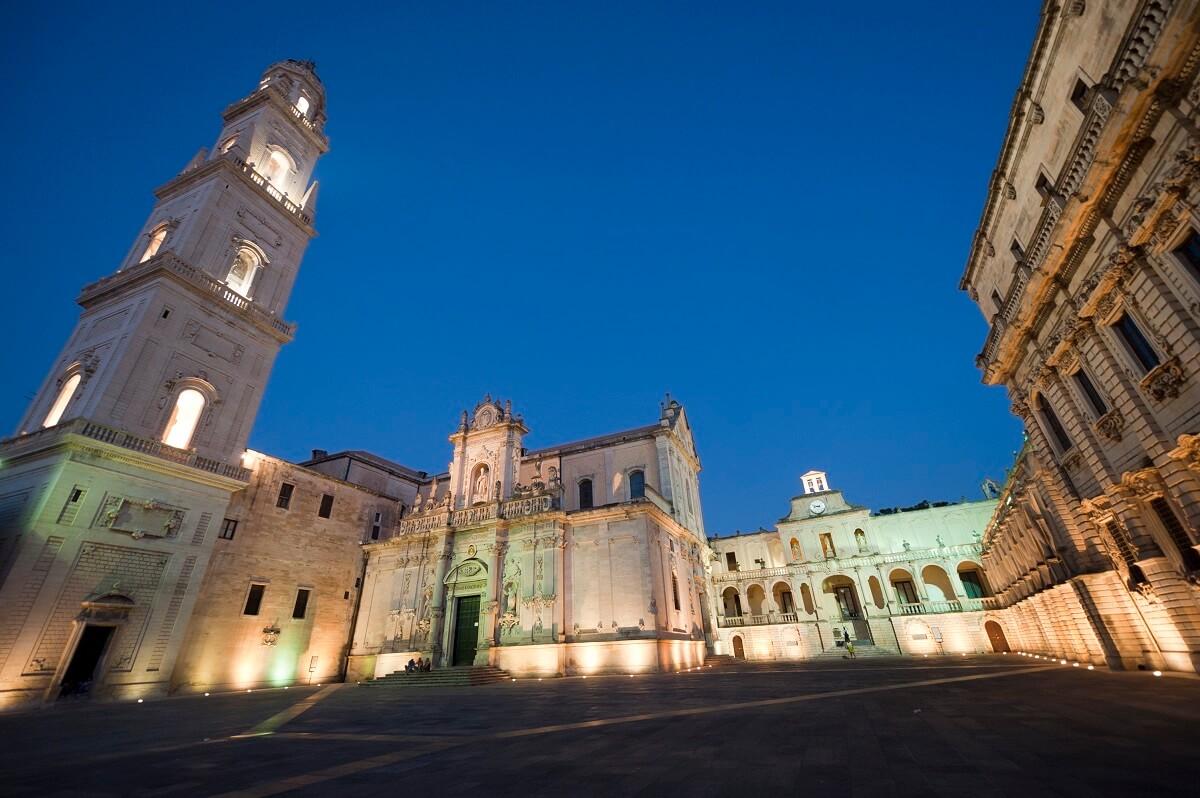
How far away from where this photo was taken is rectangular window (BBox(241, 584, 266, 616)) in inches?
976

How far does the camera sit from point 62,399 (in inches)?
846

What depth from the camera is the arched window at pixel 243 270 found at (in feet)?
88.3

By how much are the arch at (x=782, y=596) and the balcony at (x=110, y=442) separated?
41.3 m

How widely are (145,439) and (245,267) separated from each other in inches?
460

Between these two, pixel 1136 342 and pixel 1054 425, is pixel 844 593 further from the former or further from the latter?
pixel 1136 342

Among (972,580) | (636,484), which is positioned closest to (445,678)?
(636,484)

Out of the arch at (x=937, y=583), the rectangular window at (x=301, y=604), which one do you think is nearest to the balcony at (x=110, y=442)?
the rectangular window at (x=301, y=604)

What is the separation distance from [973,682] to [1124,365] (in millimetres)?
8588

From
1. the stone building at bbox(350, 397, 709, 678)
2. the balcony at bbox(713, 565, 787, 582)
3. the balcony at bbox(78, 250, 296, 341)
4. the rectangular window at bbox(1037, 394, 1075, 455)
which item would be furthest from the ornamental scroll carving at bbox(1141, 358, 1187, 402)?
the balcony at bbox(713, 565, 787, 582)

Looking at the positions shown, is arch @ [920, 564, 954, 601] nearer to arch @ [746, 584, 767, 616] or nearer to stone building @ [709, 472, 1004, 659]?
stone building @ [709, 472, 1004, 659]

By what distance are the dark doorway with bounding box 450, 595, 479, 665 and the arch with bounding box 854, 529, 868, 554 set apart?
3210cm

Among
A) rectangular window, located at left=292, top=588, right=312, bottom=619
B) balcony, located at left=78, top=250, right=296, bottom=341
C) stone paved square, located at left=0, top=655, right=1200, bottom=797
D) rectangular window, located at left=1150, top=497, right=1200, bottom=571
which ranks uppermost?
balcony, located at left=78, top=250, right=296, bottom=341

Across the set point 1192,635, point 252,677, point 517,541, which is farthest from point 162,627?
point 1192,635

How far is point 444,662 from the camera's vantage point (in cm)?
2583
